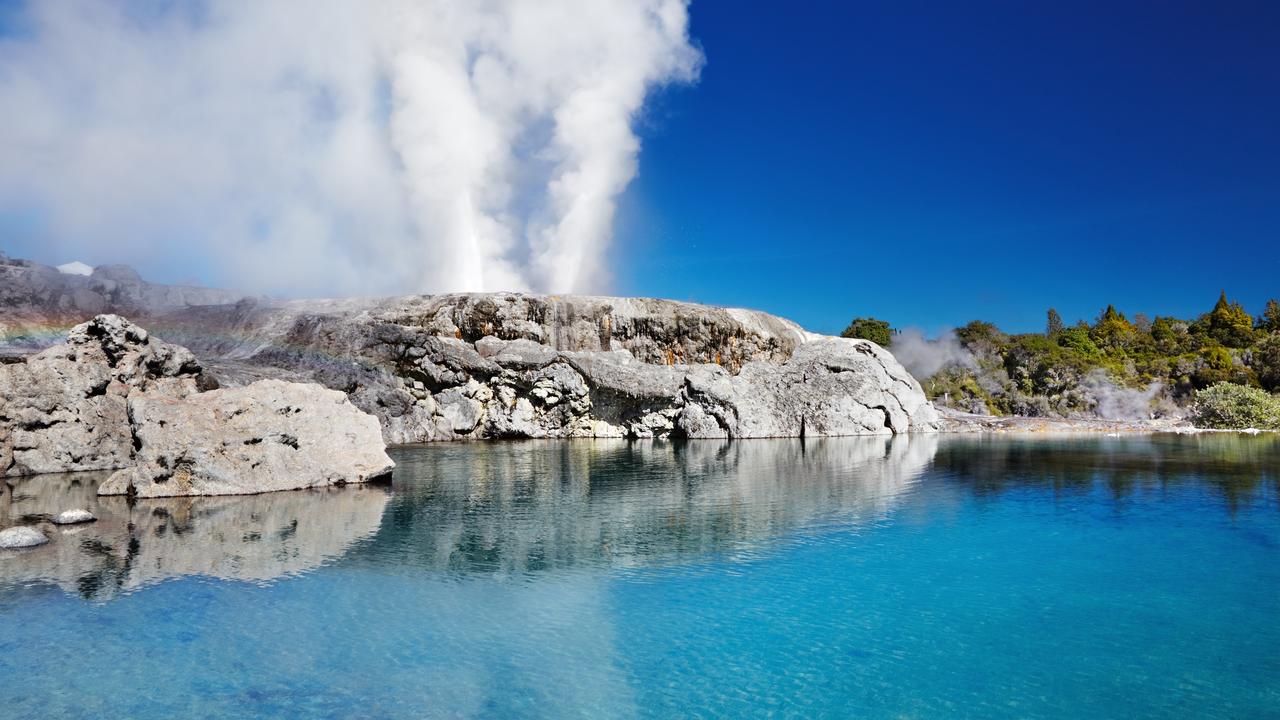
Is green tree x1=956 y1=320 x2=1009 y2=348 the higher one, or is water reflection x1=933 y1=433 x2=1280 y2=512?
green tree x1=956 y1=320 x2=1009 y2=348

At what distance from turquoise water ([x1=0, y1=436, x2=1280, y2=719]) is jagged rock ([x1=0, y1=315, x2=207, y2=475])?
7.77 metres

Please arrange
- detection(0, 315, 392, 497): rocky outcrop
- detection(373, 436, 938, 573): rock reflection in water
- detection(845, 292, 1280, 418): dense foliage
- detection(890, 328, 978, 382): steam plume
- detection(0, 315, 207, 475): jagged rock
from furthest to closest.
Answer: detection(890, 328, 978, 382): steam plume
detection(845, 292, 1280, 418): dense foliage
detection(0, 315, 207, 475): jagged rock
detection(0, 315, 392, 497): rocky outcrop
detection(373, 436, 938, 573): rock reflection in water

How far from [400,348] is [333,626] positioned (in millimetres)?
40295

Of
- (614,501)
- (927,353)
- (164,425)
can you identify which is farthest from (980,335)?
(164,425)

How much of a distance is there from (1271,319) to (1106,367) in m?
27.8

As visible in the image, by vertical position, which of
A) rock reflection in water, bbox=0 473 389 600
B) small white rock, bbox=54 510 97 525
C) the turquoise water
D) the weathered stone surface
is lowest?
the turquoise water

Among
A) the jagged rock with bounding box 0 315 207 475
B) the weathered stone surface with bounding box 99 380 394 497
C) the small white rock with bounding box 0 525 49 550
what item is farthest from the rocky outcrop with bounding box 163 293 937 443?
the small white rock with bounding box 0 525 49 550

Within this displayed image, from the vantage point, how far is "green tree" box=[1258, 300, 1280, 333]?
3408 inches

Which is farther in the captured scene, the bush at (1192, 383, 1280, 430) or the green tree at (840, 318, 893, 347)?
the green tree at (840, 318, 893, 347)

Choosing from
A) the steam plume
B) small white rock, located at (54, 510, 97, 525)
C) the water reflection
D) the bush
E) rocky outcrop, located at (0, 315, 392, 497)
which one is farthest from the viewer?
the steam plume

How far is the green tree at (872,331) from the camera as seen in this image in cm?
9262

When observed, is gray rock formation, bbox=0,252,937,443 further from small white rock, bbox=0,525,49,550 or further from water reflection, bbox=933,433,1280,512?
small white rock, bbox=0,525,49,550

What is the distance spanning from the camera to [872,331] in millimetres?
93812

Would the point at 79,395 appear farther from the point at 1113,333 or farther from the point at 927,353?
the point at 1113,333
